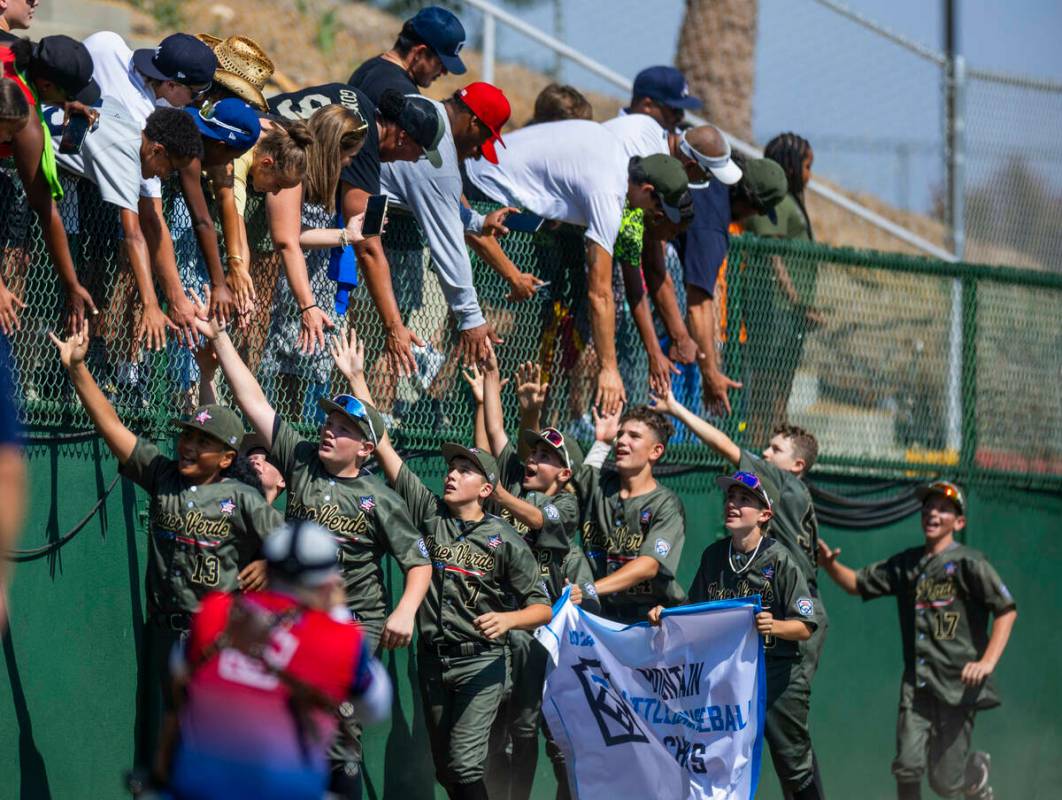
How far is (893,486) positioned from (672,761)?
12.7 feet

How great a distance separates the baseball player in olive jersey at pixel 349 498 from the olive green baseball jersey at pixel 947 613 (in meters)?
3.92

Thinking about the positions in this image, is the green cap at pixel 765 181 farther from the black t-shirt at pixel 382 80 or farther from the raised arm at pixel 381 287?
the raised arm at pixel 381 287

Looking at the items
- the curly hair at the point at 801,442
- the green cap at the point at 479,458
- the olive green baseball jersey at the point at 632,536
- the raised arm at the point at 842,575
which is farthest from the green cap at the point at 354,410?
the raised arm at the point at 842,575

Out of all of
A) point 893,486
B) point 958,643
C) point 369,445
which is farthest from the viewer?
point 893,486

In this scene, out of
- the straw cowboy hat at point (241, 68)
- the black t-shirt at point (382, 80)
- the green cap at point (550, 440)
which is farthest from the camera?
the green cap at point (550, 440)

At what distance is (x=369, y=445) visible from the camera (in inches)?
298

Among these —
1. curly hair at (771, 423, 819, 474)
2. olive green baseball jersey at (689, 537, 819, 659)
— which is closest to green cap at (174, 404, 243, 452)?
olive green baseball jersey at (689, 537, 819, 659)

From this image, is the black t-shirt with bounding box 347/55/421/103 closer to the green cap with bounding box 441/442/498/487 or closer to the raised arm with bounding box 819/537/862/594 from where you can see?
A: the green cap with bounding box 441/442/498/487

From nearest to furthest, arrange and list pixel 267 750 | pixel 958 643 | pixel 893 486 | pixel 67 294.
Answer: pixel 267 750
pixel 67 294
pixel 958 643
pixel 893 486

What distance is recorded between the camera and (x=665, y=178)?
29.2 ft

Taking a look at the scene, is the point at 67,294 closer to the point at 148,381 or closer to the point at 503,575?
the point at 148,381

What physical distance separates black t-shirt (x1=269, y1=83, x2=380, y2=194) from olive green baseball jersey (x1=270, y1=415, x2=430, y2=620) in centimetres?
125

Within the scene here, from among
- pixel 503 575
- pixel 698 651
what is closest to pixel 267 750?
pixel 503 575

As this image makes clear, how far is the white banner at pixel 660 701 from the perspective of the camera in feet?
26.7
